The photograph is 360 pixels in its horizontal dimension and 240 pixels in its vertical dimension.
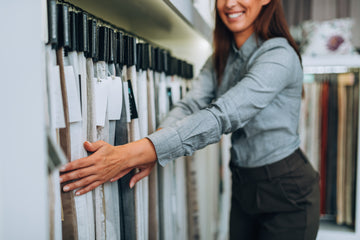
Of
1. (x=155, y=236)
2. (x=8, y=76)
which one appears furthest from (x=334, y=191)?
(x=8, y=76)

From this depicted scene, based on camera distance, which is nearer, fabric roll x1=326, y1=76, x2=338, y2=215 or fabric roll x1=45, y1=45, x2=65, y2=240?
fabric roll x1=45, y1=45, x2=65, y2=240

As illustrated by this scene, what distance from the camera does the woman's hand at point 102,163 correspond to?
69 centimetres

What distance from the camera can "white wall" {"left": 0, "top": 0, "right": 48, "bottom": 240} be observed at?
46cm

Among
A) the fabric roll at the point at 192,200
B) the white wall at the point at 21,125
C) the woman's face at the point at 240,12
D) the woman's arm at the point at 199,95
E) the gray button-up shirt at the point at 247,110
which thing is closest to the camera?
the white wall at the point at 21,125

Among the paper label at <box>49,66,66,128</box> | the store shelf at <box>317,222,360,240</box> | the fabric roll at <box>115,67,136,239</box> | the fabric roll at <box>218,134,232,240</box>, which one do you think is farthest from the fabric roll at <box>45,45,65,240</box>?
the store shelf at <box>317,222,360,240</box>

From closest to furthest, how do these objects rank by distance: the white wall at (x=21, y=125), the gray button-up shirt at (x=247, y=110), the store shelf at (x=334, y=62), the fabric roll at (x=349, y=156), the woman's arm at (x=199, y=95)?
1. the white wall at (x=21, y=125)
2. the gray button-up shirt at (x=247, y=110)
3. the woman's arm at (x=199, y=95)
4. the store shelf at (x=334, y=62)
5. the fabric roll at (x=349, y=156)

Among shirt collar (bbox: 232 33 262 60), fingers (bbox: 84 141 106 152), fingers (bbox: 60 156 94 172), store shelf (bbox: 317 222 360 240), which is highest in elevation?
shirt collar (bbox: 232 33 262 60)

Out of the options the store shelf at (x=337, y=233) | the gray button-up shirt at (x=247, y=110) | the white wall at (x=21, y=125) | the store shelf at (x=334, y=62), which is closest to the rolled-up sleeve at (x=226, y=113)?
the gray button-up shirt at (x=247, y=110)

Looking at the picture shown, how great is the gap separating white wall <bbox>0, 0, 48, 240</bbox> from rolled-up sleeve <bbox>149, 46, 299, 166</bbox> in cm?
35

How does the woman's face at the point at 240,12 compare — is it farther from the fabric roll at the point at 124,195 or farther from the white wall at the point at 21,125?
the white wall at the point at 21,125

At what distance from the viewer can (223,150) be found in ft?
6.91

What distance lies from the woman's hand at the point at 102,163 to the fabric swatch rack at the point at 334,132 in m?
1.62

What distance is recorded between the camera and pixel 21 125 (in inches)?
18.2

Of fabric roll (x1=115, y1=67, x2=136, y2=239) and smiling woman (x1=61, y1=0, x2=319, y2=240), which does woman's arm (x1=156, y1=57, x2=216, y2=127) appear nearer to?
smiling woman (x1=61, y1=0, x2=319, y2=240)
